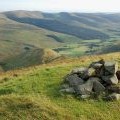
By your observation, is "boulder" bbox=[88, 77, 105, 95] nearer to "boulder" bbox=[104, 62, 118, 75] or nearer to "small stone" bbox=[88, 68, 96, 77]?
"small stone" bbox=[88, 68, 96, 77]

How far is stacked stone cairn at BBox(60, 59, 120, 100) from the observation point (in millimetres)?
25031

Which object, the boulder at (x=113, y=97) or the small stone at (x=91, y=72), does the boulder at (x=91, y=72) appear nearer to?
the small stone at (x=91, y=72)

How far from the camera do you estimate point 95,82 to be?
84.1ft

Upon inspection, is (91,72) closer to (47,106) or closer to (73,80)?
(73,80)

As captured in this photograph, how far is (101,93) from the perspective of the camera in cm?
2497

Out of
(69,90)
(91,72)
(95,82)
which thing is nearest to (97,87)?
(95,82)

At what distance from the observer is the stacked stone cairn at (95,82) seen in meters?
25.0

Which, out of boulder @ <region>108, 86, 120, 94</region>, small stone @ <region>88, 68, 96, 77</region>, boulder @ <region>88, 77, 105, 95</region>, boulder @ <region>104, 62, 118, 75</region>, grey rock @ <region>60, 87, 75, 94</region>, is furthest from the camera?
small stone @ <region>88, 68, 96, 77</region>

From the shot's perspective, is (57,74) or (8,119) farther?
(57,74)

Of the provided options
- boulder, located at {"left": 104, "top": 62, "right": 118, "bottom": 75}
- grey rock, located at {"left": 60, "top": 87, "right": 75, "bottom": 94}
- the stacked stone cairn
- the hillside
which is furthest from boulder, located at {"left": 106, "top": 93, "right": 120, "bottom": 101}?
grey rock, located at {"left": 60, "top": 87, "right": 75, "bottom": 94}

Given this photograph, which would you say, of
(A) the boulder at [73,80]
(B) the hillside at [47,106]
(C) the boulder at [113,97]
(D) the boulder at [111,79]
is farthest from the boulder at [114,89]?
(A) the boulder at [73,80]

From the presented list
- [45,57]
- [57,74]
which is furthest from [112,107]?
[45,57]

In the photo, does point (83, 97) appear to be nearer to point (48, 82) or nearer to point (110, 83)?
point (110, 83)

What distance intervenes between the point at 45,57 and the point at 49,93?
8805 cm
